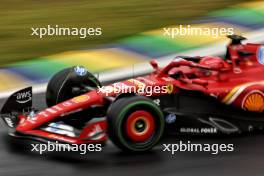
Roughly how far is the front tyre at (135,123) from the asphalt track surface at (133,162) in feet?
0.46

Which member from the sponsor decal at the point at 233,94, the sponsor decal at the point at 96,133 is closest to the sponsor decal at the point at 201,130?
the sponsor decal at the point at 233,94

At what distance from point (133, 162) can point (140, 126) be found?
0.35 meters

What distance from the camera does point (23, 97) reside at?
23.0ft

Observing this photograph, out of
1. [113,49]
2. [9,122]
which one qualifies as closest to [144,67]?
[113,49]

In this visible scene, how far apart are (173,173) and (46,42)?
20.4 ft

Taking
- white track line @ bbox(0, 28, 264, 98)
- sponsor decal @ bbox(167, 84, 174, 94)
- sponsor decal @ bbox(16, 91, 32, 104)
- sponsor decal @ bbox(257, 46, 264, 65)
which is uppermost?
sponsor decal @ bbox(257, 46, 264, 65)

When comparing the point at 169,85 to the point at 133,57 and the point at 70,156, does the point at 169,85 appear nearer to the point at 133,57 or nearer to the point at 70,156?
the point at 70,156

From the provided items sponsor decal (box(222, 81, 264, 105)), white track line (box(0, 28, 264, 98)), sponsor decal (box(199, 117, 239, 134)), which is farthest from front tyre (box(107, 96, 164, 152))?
white track line (box(0, 28, 264, 98))

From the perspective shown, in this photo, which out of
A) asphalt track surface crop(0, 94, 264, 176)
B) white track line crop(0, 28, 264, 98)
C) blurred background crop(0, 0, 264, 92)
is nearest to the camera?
asphalt track surface crop(0, 94, 264, 176)

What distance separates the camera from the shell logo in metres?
6.81

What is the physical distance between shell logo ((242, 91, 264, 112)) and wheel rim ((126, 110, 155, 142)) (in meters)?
1.14

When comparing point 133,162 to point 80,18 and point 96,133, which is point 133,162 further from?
point 80,18

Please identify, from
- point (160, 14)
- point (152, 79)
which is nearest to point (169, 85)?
point (152, 79)

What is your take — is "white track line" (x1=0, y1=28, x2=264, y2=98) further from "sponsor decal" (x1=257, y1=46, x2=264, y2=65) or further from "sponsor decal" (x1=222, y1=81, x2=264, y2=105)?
"sponsor decal" (x1=222, y1=81, x2=264, y2=105)
